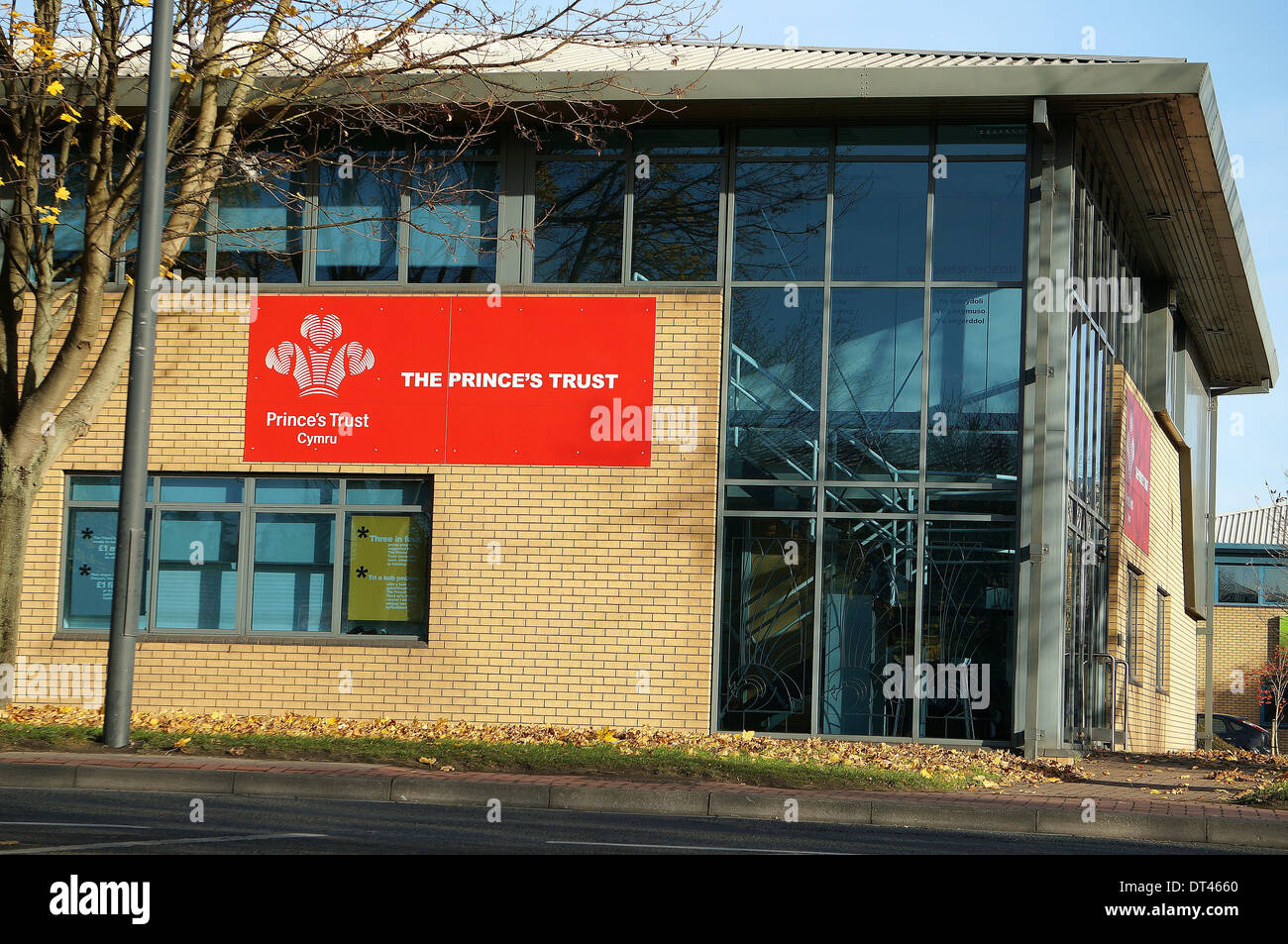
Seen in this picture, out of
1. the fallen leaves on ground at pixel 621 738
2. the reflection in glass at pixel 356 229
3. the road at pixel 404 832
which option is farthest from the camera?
the reflection in glass at pixel 356 229

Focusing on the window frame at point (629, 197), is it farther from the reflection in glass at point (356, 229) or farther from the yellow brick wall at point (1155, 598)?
the yellow brick wall at point (1155, 598)

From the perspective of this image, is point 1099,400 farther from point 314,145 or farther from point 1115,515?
point 314,145

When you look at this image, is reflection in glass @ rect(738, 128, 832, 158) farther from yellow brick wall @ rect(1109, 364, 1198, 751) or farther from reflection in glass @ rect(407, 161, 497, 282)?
yellow brick wall @ rect(1109, 364, 1198, 751)

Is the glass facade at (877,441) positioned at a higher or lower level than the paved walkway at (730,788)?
higher

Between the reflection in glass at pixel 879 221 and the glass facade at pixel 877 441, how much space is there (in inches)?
0.8

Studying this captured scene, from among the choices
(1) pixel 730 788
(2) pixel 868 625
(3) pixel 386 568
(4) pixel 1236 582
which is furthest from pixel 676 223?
(4) pixel 1236 582

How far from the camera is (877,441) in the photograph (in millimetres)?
15758

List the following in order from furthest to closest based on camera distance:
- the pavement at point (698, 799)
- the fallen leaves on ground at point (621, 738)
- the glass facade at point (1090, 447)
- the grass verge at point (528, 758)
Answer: the glass facade at point (1090, 447), the fallen leaves on ground at point (621, 738), the grass verge at point (528, 758), the pavement at point (698, 799)

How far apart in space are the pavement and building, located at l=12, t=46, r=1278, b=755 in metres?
3.92

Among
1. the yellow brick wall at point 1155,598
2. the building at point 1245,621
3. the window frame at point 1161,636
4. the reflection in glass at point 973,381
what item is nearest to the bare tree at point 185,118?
the reflection in glass at point 973,381

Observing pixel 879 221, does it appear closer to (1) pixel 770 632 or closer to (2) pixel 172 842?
(1) pixel 770 632

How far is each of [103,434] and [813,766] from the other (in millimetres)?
9178

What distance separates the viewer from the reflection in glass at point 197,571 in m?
16.6

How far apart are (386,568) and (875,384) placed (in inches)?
225
